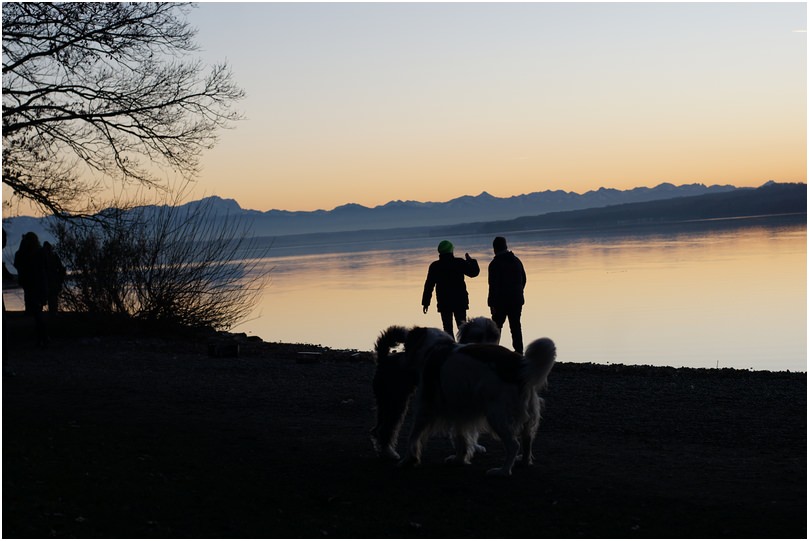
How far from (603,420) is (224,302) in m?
12.4

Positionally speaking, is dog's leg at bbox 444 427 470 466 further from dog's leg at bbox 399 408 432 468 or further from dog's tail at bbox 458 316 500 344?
dog's tail at bbox 458 316 500 344

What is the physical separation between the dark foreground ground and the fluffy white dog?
1.02 ft

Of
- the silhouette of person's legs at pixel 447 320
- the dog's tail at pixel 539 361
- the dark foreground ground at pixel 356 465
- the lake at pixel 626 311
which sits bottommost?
the lake at pixel 626 311

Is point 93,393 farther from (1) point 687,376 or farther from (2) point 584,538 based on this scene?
(1) point 687,376

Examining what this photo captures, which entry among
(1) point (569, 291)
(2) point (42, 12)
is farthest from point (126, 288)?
(1) point (569, 291)

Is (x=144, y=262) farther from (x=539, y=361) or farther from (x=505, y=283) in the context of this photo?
(x=539, y=361)

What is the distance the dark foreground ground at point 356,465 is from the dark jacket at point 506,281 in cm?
179

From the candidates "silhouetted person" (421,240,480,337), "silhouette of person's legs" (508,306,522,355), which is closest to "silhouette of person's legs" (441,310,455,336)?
"silhouetted person" (421,240,480,337)

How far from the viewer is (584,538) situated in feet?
21.3

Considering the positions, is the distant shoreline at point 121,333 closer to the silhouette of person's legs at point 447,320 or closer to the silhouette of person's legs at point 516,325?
the silhouette of person's legs at point 447,320

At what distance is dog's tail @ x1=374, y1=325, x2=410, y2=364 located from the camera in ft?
29.6

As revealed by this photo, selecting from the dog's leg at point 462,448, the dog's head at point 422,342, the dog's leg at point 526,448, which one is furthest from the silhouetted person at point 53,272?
the dog's leg at point 526,448

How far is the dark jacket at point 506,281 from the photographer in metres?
15.2

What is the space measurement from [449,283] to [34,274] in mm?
7971
